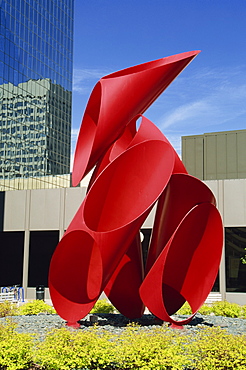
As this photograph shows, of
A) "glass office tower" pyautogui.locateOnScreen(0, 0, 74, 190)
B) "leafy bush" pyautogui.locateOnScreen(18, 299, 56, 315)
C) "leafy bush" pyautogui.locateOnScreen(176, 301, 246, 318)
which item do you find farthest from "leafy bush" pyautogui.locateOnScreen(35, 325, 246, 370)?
"glass office tower" pyautogui.locateOnScreen(0, 0, 74, 190)

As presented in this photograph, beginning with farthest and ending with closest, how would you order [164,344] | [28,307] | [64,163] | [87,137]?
[64,163], [28,307], [87,137], [164,344]

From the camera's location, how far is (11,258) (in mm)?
39438

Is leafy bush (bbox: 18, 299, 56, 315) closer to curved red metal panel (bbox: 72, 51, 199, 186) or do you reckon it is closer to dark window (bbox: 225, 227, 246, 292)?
curved red metal panel (bbox: 72, 51, 199, 186)

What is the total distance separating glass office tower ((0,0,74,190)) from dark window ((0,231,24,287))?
4.91m

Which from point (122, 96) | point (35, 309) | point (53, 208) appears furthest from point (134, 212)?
point (53, 208)

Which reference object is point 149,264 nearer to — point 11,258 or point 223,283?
point 223,283

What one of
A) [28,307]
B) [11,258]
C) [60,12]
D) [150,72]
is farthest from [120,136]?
[60,12]

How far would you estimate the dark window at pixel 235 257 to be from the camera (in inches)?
969

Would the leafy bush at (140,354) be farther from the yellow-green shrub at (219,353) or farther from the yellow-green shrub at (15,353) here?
the yellow-green shrub at (15,353)

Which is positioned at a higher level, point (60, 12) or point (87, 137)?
point (60, 12)

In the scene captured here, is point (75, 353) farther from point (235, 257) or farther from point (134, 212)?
point (235, 257)

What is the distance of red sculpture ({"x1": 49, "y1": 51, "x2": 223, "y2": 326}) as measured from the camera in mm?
11055

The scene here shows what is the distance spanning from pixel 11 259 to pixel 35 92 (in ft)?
54.5

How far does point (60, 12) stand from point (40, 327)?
49.8 metres
